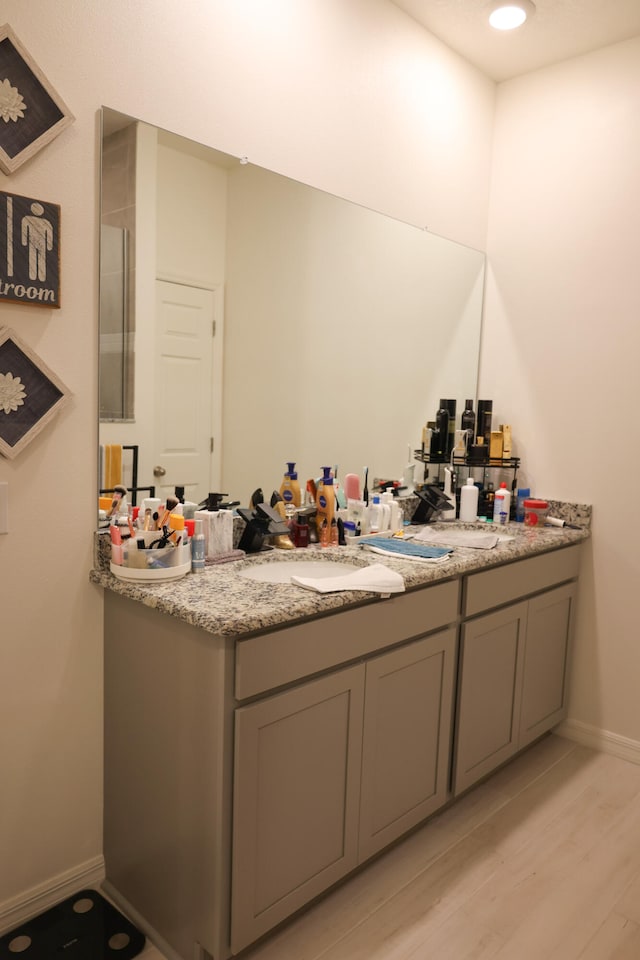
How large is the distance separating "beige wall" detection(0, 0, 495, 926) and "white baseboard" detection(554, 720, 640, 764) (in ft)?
6.34

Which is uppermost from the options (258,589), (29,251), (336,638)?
(29,251)

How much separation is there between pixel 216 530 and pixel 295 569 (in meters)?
0.28

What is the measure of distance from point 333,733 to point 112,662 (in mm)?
616

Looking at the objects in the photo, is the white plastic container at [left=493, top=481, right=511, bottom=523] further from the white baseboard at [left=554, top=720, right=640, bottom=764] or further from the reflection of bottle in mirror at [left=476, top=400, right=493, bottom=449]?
the white baseboard at [left=554, top=720, right=640, bottom=764]

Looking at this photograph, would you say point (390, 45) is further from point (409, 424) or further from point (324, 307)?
point (409, 424)

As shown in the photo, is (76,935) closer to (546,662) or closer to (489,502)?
(546,662)

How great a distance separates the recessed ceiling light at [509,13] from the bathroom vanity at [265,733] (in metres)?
1.90

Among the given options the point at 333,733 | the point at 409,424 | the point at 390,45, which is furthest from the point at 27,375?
the point at 390,45

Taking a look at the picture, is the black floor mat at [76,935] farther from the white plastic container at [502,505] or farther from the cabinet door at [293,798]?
the white plastic container at [502,505]

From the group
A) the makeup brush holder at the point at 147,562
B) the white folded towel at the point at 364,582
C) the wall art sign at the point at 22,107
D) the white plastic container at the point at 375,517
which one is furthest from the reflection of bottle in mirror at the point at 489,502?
the wall art sign at the point at 22,107

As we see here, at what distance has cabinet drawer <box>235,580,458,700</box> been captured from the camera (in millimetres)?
1528

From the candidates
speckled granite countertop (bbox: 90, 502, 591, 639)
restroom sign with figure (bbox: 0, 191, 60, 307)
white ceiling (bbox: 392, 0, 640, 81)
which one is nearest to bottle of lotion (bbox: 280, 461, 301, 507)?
speckled granite countertop (bbox: 90, 502, 591, 639)

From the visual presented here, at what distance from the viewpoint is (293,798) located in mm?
1663

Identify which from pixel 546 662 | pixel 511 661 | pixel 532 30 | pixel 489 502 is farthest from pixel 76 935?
pixel 532 30
